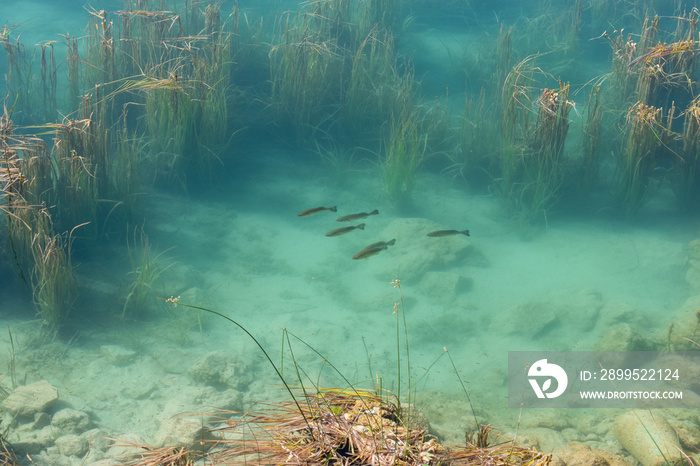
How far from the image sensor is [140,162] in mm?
5508

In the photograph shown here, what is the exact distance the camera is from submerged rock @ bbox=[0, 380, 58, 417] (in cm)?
291

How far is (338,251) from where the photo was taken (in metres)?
4.98

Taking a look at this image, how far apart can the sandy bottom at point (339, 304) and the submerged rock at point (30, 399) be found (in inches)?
5.7

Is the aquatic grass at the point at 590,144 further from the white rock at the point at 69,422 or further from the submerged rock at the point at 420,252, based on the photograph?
the white rock at the point at 69,422

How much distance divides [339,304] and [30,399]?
95.1 inches

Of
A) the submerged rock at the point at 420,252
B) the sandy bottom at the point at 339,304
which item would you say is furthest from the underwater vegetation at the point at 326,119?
the submerged rock at the point at 420,252

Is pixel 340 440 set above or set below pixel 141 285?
above

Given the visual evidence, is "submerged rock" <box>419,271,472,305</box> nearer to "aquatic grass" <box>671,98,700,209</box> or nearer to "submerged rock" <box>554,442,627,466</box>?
"submerged rock" <box>554,442,627,466</box>

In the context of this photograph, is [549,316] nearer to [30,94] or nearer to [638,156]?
[638,156]

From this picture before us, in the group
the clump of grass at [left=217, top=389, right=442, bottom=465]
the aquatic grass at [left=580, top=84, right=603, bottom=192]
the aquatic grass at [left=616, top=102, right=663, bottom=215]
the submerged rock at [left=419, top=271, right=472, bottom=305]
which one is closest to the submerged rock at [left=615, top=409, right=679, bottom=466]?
the clump of grass at [left=217, top=389, right=442, bottom=465]

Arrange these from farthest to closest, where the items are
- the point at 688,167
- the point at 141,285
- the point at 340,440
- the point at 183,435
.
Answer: the point at 688,167
the point at 141,285
the point at 183,435
the point at 340,440

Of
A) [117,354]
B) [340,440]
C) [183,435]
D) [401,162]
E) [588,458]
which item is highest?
[401,162]

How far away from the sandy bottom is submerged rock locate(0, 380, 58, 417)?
14 centimetres

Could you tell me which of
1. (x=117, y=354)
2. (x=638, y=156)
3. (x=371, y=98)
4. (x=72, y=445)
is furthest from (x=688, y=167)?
(x=72, y=445)
